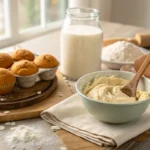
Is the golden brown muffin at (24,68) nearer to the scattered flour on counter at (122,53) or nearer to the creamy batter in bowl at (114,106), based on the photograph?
the creamy batter in bowl at (114,106)

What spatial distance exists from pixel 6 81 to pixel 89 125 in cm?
22

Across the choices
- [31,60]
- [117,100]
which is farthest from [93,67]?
[117,100]

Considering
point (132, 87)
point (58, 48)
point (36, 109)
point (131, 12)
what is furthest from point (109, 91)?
point (131, 12)

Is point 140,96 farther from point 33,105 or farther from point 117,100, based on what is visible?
point 33,105

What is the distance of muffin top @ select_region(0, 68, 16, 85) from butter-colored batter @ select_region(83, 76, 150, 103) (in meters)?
0.18

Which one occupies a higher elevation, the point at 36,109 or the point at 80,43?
the point at 80,43

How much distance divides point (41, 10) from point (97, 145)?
1.15 meters

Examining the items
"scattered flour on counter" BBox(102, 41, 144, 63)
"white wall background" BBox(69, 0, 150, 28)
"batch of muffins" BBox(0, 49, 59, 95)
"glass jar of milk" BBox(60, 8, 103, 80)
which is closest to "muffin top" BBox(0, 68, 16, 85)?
"batch of muffins" BBox(0, 49, 59, 95)

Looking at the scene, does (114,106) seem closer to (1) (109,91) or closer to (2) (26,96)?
(1) (109,91)

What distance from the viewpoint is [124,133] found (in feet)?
2.53

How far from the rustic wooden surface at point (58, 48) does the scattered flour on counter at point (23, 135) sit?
5 centimetres

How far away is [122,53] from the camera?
44.9 inches

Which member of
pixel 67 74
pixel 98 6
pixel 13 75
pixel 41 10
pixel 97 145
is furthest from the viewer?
pixel 98 6

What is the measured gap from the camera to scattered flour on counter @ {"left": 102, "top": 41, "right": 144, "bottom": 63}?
1.13 metres
